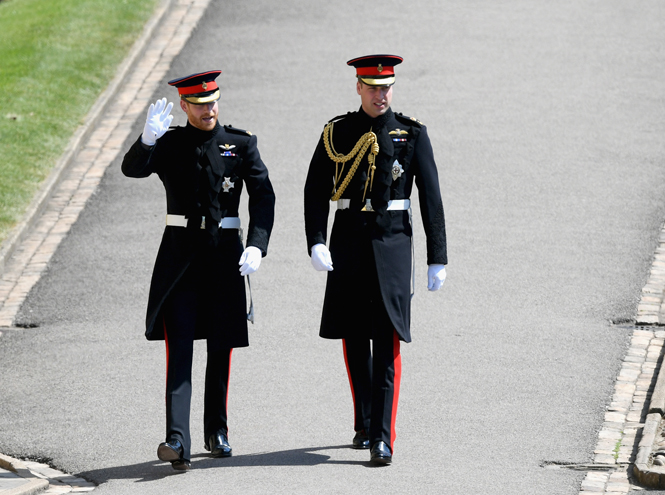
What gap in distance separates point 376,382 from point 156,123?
1896mm

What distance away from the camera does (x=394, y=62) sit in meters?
7.02

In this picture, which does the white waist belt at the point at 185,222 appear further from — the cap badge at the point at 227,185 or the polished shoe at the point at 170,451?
the polished shoe at the point at 170,451

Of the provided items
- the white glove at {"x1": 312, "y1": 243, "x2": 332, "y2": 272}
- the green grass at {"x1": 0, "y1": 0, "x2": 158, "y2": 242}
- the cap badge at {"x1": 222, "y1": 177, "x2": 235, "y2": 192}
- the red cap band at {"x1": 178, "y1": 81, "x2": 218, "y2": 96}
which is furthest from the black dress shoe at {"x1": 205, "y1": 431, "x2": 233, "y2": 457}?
the green grass at {"x1": 0, "y1": 0, "x2": 158, "y2": 242}

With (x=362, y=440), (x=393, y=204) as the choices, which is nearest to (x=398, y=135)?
(x=393, y=204)

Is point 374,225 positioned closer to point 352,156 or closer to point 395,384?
point 352,156

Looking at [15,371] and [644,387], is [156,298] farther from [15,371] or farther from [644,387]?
[644,387]

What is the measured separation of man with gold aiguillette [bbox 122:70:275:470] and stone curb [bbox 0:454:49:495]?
2.70 feet

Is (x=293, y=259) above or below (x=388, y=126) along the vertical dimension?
below

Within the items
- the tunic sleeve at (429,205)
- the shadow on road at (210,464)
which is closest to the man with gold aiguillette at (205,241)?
the shadow on road at (210,464)

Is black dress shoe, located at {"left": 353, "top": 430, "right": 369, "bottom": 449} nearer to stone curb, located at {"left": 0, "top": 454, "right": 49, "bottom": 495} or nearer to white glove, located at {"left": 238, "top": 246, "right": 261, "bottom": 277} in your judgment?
white glove, located at {"left": 238, "top": 246, "right": 261, "bottom": 277}

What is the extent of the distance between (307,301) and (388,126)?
10.5ft

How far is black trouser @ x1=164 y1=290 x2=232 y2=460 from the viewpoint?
6906 millimetres

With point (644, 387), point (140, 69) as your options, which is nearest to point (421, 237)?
point (644, 387)

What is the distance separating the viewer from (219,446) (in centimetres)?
721
